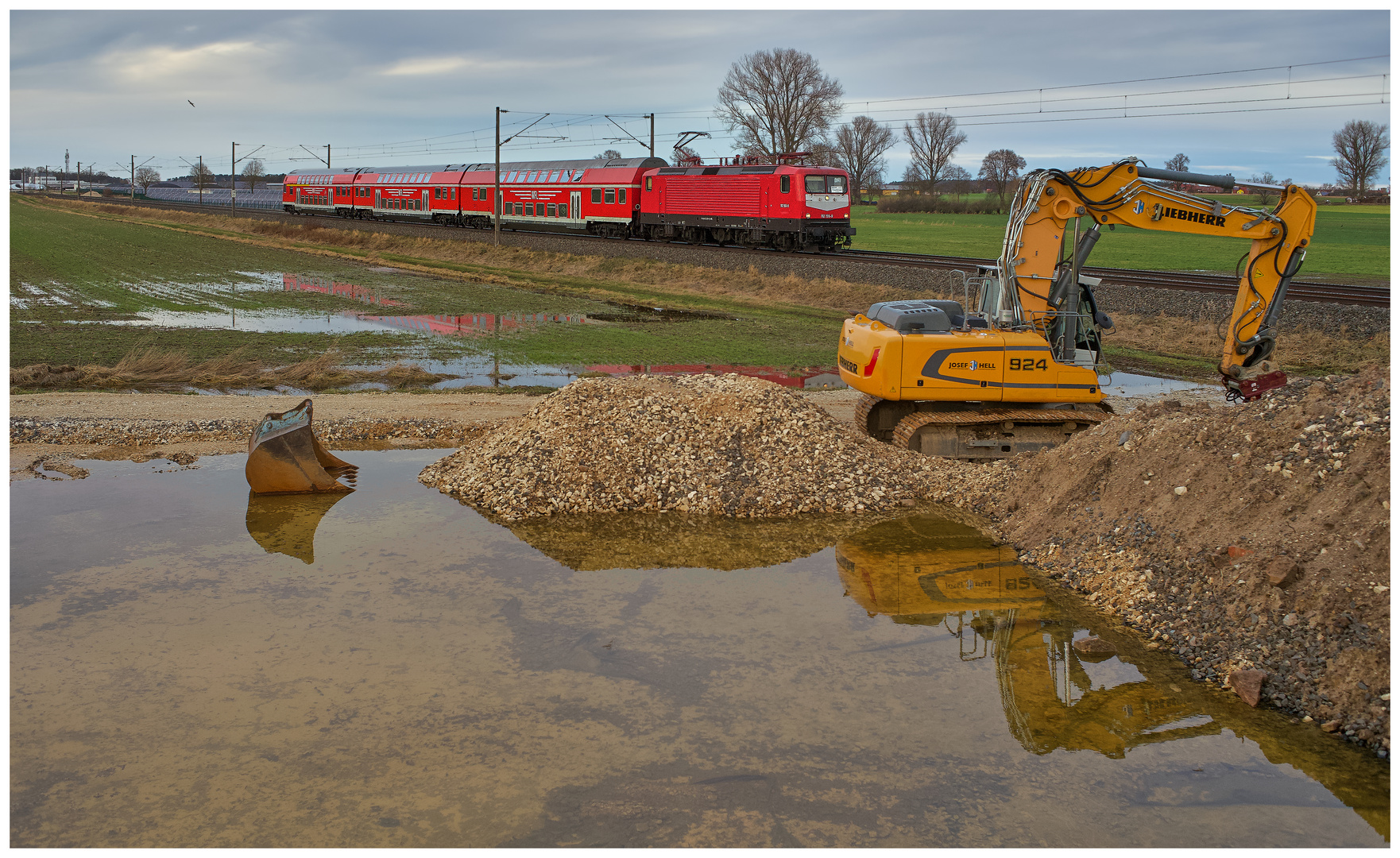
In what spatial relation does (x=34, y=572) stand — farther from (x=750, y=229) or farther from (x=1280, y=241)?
(x=750, y=229)

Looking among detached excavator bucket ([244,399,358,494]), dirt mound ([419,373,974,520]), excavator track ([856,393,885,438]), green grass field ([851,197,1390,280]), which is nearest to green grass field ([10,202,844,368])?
excavator track ([856,393,885,438])

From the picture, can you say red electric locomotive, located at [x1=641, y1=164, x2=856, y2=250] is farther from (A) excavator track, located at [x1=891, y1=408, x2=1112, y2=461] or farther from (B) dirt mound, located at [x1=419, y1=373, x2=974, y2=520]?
(B) dirt mound, located at [x1=419, y1=373, x2=974, y2=520]

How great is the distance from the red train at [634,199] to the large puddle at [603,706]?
93.8 feet

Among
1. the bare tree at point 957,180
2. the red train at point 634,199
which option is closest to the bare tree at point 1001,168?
the bare tree at point 957,180

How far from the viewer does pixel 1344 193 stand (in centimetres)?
8531

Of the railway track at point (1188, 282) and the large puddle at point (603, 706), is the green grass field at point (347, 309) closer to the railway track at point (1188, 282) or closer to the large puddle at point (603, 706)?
the railway track at point (1188, 282)

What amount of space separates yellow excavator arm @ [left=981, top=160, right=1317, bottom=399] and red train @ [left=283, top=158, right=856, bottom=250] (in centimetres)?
2429

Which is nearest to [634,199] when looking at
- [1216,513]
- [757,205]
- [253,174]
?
[757,205]

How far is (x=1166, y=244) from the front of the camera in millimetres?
60594

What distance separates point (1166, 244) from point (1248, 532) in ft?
192

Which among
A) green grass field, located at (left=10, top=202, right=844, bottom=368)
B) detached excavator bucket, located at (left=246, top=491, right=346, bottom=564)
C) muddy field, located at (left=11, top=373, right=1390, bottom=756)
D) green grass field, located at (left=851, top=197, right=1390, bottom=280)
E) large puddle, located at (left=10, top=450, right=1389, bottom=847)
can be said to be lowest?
large puddle, located at (left=10, top=450, right=1389, bottom=847)

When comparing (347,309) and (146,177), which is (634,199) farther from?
(146,177)

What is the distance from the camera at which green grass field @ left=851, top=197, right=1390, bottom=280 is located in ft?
140

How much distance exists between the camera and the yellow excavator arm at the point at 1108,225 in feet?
40.8
